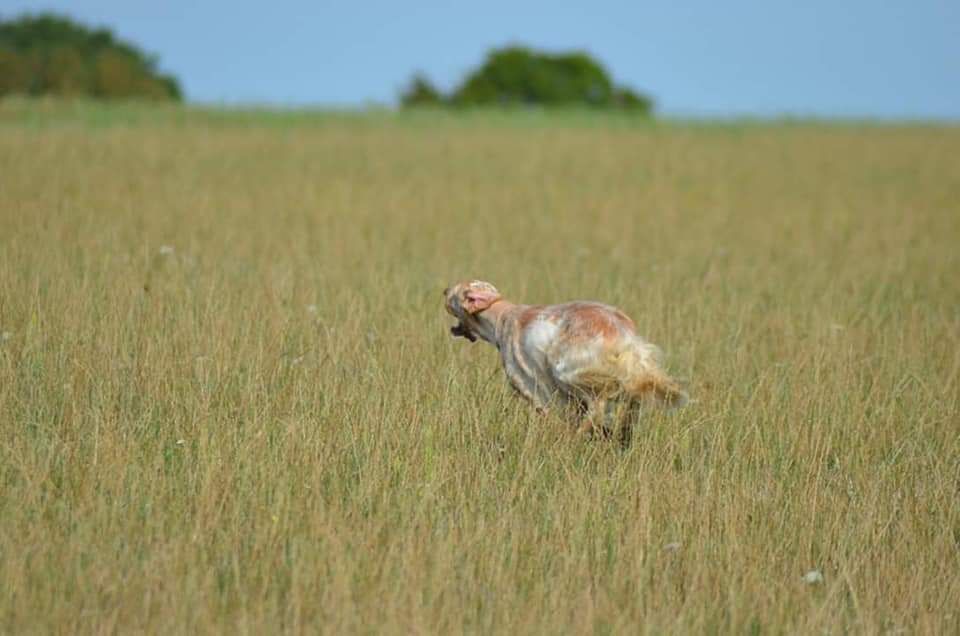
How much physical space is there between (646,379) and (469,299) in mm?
966

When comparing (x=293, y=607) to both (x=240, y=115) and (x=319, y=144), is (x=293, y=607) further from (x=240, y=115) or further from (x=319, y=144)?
(x=240, y=115)

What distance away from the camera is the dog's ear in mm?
6348

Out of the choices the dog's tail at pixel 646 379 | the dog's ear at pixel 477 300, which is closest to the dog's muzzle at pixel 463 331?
the dog's ear at pixel 477 300

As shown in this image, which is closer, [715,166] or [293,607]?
[293,607]

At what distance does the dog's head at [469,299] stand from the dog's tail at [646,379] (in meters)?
0.83

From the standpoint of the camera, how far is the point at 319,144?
2445 cm

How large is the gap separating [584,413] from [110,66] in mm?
38643

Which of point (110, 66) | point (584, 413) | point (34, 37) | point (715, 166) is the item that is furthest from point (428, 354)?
point (34, 37)

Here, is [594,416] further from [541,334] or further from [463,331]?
[463,331]

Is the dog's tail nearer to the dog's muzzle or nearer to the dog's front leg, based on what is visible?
the dog's front leg

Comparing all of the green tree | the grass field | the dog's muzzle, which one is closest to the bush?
the green tree

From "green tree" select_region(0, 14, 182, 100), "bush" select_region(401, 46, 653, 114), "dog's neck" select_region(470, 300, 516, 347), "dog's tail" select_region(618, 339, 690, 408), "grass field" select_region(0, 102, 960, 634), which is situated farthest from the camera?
"bush" select_region(401, 46, 653, 114)

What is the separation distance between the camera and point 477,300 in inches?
250

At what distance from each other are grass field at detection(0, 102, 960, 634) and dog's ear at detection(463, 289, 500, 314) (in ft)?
1.35
